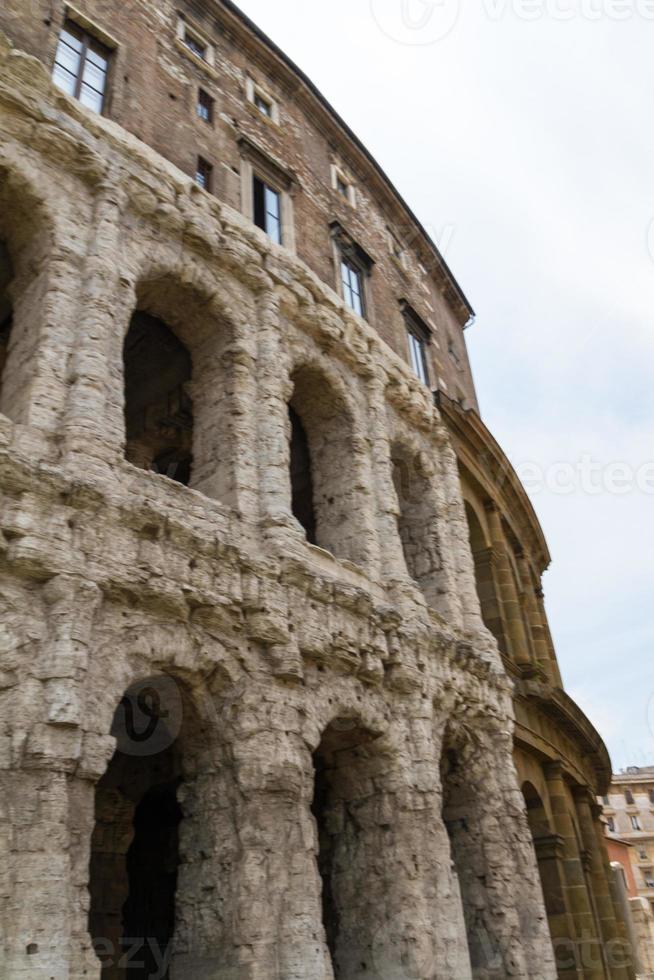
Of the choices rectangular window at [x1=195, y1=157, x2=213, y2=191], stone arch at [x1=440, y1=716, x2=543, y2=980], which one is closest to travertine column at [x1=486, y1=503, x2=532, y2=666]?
stone arch at [x1=440, y1=716, x2=543, y2=980]

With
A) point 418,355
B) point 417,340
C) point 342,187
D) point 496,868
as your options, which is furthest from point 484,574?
point 342,187

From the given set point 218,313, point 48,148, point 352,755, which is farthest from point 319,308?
point 352,755

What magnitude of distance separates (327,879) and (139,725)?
3.09m

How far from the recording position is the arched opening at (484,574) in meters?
15.0

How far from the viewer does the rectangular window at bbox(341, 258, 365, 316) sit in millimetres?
12977

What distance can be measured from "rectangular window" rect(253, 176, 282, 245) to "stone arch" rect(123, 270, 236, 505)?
7.79 feet

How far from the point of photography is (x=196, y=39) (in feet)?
40.0

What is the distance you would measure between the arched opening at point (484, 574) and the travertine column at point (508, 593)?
180mm

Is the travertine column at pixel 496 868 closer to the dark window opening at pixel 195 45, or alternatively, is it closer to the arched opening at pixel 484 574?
the arched opening at pixel 484 574

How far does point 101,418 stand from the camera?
694cm

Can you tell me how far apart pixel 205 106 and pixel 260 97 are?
1.85m

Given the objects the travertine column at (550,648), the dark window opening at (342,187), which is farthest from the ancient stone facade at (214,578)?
the travertine column at (550,648)

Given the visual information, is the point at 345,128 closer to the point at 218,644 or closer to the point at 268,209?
the point at 268,209

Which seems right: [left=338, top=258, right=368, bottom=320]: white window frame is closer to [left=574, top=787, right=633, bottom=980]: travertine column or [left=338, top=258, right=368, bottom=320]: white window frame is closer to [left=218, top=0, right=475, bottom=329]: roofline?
[left=218, top=0, right=475, bottom=329]: roofline
